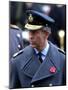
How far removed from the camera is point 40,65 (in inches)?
89.7

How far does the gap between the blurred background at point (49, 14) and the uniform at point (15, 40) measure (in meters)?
0.04

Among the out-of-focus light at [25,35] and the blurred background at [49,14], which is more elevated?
the blurred background at [49,14]

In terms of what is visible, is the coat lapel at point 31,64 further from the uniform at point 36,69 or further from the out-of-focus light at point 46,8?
the out-of-focus light at point 46,8

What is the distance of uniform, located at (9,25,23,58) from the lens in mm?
2195

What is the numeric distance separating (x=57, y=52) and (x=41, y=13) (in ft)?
1.35

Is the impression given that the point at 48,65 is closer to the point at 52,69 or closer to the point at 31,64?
the point at 52,69

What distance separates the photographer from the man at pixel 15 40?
7.20 feet

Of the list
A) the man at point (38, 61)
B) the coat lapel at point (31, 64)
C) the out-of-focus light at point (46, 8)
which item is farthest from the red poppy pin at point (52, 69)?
the out-of-focus light at point (46, 8)

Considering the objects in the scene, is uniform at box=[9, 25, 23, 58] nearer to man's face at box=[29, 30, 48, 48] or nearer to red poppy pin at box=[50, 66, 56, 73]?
man's face at box=[29, 30, 48, 48]

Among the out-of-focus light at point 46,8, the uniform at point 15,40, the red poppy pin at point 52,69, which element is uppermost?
the out-of-focus light at point 46,8

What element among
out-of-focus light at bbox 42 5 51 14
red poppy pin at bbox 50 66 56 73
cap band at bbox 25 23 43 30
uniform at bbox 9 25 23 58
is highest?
out-of-focus light at bbox 42 5 51 14

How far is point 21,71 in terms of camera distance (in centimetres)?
223

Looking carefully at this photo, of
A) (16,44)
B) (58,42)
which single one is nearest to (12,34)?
(16,44)

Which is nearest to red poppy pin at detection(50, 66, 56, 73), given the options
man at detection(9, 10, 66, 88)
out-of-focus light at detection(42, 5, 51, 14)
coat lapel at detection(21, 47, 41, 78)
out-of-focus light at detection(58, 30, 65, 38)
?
man at detection(9, 10, 66, 88)
